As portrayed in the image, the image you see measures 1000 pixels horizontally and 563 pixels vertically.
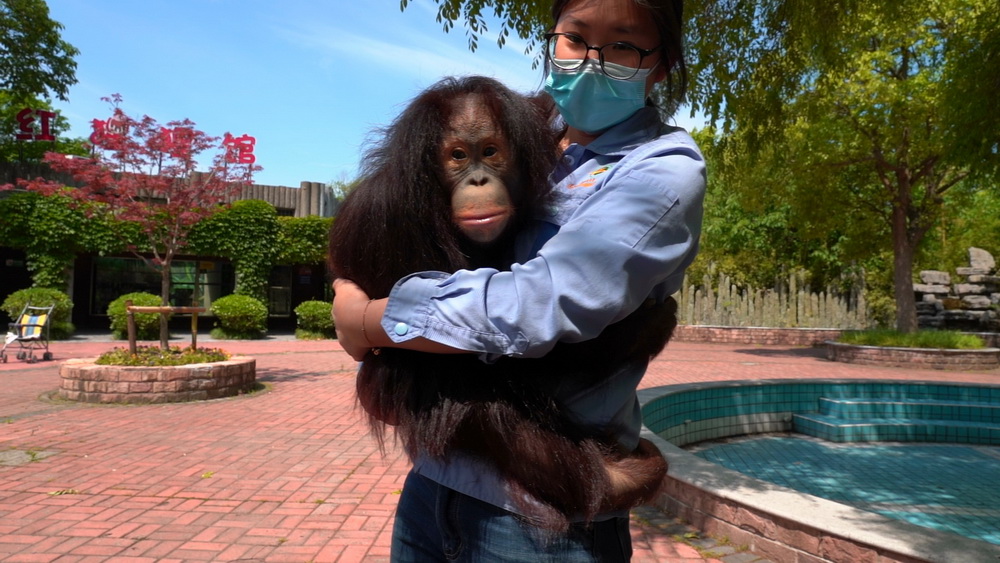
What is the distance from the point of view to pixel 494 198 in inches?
46.8

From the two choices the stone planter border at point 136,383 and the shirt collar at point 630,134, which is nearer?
the shirt collar at point 630,134

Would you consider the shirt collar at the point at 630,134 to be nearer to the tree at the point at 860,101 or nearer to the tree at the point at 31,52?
the tree at the point at 860,101

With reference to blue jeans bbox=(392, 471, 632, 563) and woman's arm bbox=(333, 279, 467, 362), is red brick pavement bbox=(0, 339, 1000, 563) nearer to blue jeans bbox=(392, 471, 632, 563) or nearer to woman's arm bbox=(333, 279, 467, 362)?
blue jeans bbox=(392, 471, 632, 563)

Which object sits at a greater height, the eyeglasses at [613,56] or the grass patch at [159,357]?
the eyeglasses at [613,56]

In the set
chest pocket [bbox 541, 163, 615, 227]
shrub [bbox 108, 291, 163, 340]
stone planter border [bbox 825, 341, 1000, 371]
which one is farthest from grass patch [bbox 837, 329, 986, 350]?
shrub [bbox 108, 291, 163, 340]

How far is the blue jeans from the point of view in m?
1.13

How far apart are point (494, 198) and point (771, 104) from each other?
6.28 m

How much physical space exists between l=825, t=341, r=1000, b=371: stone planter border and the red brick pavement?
11.5 meters

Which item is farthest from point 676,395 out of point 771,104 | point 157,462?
point 157,462

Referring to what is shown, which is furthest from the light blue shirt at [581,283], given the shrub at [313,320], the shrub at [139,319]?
the shrub at [313,320]

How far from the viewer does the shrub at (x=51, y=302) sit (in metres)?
16.2

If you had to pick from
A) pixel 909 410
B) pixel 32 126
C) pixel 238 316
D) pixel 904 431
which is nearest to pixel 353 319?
pixel 904 431

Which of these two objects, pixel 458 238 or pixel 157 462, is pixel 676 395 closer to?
pixel 157 462

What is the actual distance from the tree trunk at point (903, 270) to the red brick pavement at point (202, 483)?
13.4 meters
